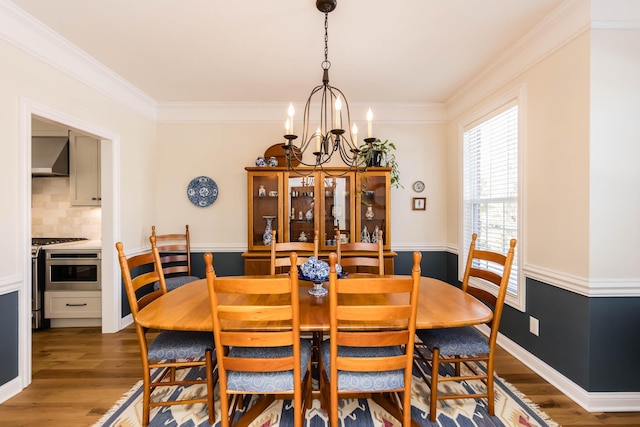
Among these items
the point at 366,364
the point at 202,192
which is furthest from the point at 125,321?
the point at 366,364

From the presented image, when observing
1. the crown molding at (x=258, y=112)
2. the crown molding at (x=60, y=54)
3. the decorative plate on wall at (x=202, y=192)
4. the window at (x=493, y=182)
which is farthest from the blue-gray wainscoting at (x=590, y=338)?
the crown molding at (x=60, y=54)

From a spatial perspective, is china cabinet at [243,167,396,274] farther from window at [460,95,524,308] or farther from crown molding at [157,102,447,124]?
window at [460,95,524,308]

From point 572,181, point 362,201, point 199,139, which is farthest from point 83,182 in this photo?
point 572,181

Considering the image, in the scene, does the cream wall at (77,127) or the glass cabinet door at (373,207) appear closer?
the cream wall at (77,127)

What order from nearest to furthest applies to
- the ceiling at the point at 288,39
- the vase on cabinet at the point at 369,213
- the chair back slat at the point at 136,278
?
the chair back slat at the point at 136,278 < the ceiling at the point at 288,39 < the vase on cabinet at the point at 369,213

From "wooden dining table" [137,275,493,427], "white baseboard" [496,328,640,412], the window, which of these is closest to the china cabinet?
the window

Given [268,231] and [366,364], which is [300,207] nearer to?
[268,231]

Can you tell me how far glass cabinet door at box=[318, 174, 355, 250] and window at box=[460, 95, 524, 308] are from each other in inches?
50.4

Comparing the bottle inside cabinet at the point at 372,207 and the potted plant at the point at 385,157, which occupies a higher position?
the potted plant at the point at 385,157

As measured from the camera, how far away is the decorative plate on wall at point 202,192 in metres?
3.98

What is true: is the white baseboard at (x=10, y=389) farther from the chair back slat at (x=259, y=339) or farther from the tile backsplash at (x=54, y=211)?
the tile backsplash at (x=54, y=211)

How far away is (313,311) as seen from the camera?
174 cm

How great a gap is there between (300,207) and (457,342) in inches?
92.2

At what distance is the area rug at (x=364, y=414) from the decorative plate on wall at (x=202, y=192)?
2.28 metres
